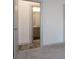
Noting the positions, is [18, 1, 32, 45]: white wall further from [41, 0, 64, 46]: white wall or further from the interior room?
[41, 0, 64, 46]: white wall

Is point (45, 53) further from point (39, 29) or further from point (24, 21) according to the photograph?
point (24, 21)

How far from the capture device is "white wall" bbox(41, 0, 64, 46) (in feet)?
4.39

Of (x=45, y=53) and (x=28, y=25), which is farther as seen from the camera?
(x=28, y=25)

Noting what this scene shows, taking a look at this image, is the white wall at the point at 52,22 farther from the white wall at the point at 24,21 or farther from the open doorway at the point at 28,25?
the white wall at the point at 24,21

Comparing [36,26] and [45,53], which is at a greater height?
[36,26]

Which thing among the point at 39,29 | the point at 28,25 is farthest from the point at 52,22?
the point at 28,25

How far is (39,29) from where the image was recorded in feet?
4.89

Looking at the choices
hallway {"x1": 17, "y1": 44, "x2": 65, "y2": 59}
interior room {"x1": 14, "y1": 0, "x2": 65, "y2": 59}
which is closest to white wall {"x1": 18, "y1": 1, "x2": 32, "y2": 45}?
interior room {"x1": 14, "y1": 0, "x2": 65, "y2": 59}

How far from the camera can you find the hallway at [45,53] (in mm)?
1334

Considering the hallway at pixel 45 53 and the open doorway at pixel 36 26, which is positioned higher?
the open doorway at pixel 36 26

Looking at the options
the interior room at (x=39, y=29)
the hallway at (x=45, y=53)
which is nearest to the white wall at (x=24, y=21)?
the interior room at (x=39, y=29)

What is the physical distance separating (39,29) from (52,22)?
186 millimetres
